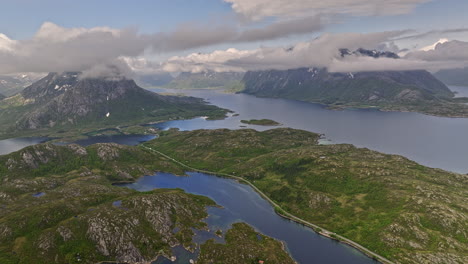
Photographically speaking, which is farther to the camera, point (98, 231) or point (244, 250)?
point (98, 231)

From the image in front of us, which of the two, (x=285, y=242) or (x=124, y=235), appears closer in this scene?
(x=124, y=235)

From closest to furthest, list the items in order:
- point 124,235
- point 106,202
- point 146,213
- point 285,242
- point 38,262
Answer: point 38,262
point 124,235
point 285,242
point 146,213
point 106,202

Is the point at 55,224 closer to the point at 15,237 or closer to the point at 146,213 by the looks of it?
the point at 15,237

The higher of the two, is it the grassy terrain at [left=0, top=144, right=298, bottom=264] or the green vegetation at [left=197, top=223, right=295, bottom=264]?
the grassy terrain at [left=0, top=144, right=298, bottom=264]

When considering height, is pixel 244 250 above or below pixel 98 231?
below

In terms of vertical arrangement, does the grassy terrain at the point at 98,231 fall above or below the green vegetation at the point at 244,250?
above

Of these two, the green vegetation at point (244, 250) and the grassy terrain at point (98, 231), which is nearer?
the grassy terrain at point (98, 231)

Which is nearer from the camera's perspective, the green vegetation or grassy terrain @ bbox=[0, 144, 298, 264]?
grassy terrain @ bbox=[0, 144, 298, 264]

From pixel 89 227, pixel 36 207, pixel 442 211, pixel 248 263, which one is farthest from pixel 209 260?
pixel 442 211
